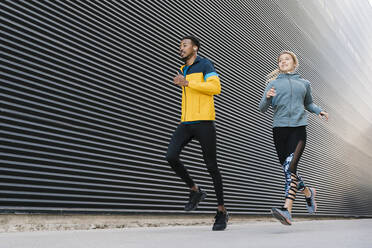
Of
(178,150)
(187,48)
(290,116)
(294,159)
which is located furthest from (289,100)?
(178,150)

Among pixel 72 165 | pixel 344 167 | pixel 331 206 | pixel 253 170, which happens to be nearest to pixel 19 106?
pixel 72 165

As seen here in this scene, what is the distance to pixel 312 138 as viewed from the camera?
1227 centimetres

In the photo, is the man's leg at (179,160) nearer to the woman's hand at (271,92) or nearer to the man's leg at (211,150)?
the man's leg at (211,150)

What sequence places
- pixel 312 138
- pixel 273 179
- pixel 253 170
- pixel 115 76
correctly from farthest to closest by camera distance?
pixel 312 138 → pixel 273 179 → pixel 253 170 → pixel 115 76

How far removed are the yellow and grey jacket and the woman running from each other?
685 millimetres

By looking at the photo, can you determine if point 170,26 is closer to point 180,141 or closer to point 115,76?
point 115,76

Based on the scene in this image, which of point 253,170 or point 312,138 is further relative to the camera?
point 312,138

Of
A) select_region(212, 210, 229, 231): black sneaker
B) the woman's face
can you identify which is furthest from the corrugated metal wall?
the woman's face

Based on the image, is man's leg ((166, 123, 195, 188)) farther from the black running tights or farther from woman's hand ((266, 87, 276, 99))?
woman's hand ((266, 87, 276, 99))

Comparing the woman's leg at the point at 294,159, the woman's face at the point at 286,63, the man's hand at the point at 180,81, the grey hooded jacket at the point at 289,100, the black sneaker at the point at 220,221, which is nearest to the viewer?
the man's hand at the point at 180,81

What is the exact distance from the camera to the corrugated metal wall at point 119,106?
12.2 ft

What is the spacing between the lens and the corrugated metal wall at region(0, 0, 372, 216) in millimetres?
3717

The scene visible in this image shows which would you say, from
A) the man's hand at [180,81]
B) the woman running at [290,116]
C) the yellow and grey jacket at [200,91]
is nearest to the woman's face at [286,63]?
the woman running at [290,116]

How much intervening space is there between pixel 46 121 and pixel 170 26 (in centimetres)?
314
